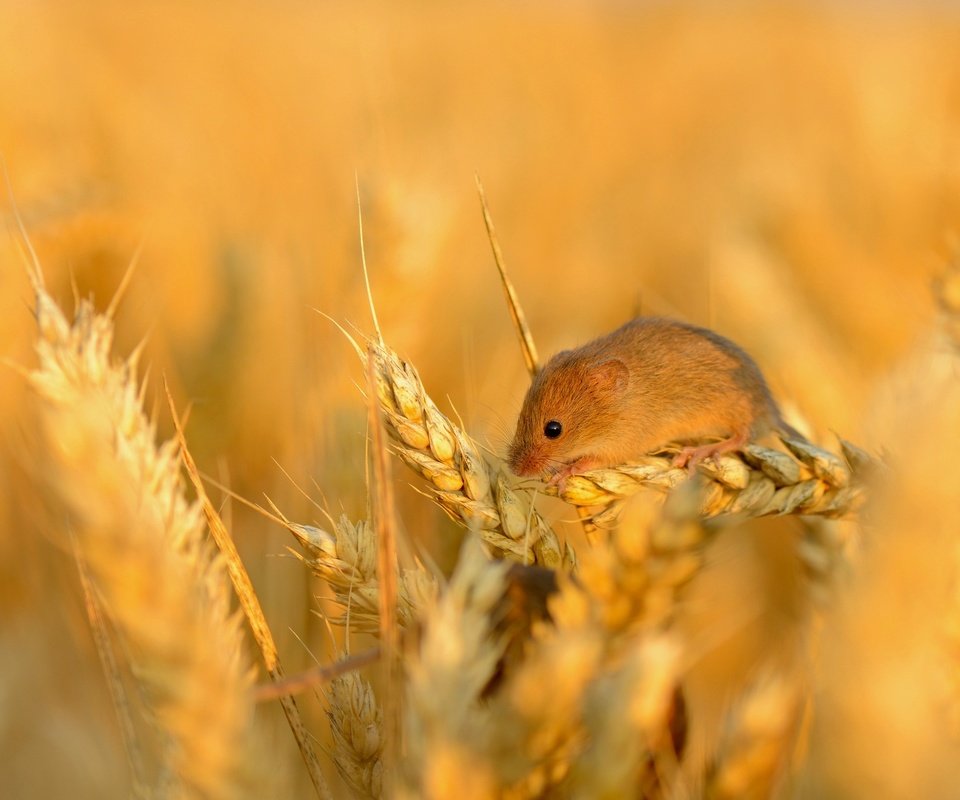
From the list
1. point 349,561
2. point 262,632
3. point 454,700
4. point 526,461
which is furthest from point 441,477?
point 526,461

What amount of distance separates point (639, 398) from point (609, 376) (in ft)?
0.37

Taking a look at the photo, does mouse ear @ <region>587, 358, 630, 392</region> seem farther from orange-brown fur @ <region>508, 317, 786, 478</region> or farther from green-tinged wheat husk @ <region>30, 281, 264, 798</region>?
green-tinged wheat husk @ <region>30, 281, 264, 798</region>

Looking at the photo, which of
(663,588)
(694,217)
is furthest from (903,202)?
(663,588)

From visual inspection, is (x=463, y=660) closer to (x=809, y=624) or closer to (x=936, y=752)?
(x=936, y=752)

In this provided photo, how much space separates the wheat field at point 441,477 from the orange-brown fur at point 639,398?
265mm

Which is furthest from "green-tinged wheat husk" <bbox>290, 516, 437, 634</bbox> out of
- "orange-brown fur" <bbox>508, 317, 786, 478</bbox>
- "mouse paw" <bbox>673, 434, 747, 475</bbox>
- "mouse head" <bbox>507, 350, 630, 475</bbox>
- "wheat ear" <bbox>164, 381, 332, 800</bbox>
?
"mouse head" <bbox>507, 350, 630, 475</bbox>

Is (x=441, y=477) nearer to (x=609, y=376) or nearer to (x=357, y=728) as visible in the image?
(x=357, y=728)

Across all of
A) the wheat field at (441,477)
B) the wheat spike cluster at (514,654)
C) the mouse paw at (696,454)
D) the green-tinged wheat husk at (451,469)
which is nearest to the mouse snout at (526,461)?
the wheat field at (441,477)

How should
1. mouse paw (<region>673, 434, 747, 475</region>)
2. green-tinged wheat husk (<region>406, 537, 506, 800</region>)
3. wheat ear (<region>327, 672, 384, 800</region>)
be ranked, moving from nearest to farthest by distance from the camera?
1. green-tinged wheat husk (<region>406, 537, 506, 800</region>)
2. wheat ear (<region>327, 672, 384, 800</region>)
3. mouse paw (<region>673, 434, 747, 475</region>)

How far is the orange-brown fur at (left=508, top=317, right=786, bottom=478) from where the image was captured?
2.81 m

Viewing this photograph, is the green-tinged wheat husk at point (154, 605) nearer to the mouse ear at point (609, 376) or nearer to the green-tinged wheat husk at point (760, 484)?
the green-tinged wheat husk at point (760, 484)

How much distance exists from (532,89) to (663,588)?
1054 cm

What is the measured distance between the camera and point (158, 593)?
1.02 meters

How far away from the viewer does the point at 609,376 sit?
2.99 meters
